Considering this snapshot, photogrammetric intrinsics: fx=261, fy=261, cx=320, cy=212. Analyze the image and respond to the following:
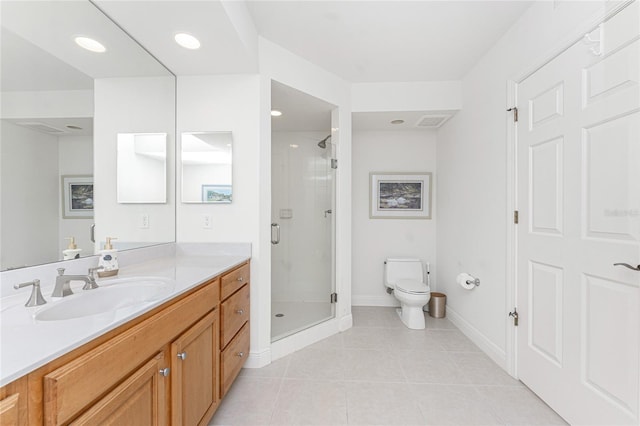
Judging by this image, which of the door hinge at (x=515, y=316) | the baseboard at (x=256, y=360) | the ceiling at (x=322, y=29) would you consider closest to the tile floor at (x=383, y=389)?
the baseboard at (x=256, y=360)

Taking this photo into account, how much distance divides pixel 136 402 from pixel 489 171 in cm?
259

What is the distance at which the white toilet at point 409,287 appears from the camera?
2.68 meters

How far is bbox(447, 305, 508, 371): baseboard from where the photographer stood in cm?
201

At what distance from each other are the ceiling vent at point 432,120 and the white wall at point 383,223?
19cm

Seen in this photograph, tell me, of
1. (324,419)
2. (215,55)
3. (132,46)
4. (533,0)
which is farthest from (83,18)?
(533,0)

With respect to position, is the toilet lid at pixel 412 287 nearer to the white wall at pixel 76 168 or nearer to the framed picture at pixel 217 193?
the framed picture at pixel 217 193

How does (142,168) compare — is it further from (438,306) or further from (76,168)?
(438,306)

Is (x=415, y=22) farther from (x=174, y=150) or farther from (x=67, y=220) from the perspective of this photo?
(x=67, y=220)

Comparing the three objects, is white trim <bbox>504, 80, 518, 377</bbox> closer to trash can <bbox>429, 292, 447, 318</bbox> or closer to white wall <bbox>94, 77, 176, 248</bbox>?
trash can <bbox>429, 292, 447, 318</bbox>

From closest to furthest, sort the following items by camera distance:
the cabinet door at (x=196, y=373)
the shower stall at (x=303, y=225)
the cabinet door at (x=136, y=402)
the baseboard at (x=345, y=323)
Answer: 1. the cabinet door at (x=136, y=402)
2. the cabinet door at (x=196, y=373)
3. the baseboard at (x=345, y=323)
4. the shower stall at (x=303, y=225)

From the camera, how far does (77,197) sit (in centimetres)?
128

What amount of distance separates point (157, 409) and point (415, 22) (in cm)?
261

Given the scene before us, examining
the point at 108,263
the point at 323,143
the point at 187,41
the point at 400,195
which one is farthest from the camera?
the point at 400,195

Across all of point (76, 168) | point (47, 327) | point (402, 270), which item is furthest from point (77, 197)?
point (402, 270)
